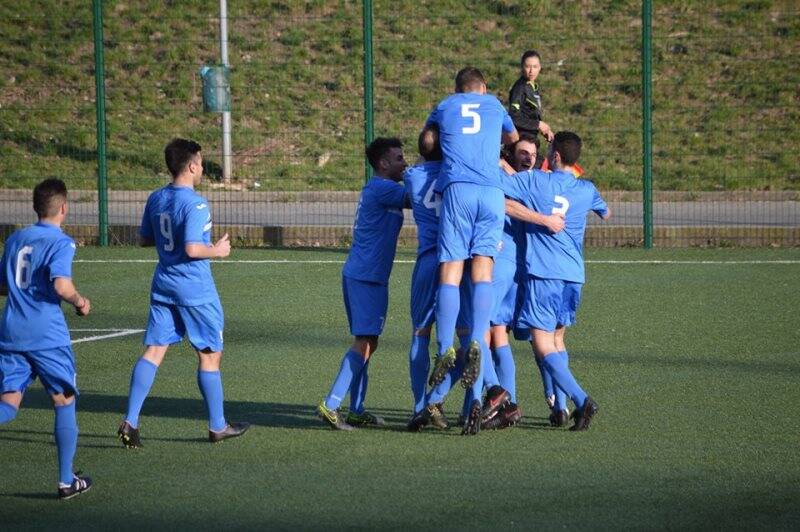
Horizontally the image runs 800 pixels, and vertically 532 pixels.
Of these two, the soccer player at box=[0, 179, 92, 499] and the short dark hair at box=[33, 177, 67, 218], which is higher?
the short dark hair at box=[33, 177, 67, 218]

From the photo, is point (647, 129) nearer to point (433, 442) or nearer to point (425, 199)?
point (425, 199)

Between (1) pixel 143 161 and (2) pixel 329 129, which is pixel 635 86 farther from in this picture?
(1) pixel 143 161

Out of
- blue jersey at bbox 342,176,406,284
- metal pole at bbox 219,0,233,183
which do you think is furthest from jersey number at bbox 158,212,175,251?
metal pole at bbox 219,0,233,183

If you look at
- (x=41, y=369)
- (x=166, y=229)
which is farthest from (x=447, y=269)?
(x=41, y=369)

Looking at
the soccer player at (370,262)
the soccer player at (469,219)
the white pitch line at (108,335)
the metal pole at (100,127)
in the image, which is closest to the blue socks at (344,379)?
the soccer player at (370,262)

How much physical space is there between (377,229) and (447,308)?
654mm

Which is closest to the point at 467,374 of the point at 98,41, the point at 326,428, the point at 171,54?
the point at 326,428

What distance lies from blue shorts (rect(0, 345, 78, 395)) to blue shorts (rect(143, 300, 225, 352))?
1.12 meters

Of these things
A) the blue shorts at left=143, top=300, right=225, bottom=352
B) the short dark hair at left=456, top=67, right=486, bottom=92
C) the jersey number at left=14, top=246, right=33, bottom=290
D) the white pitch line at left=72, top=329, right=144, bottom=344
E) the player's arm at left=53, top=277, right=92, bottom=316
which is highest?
the short dark hair at left=456, top=67, right=486, bottom=92

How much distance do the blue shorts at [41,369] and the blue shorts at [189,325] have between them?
1.12m

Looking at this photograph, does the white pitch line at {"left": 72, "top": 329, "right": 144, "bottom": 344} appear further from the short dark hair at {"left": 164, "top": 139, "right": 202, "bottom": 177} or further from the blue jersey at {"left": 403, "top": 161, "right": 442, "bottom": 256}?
the blue jersey at {"left": 403, "top": 161, "right": 442, "bottom": 256}

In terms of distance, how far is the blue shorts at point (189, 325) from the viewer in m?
7.59

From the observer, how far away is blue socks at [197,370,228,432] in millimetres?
7598

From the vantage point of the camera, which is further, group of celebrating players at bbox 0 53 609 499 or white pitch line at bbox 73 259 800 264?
white pitch line at bbox 73 259 800 264
